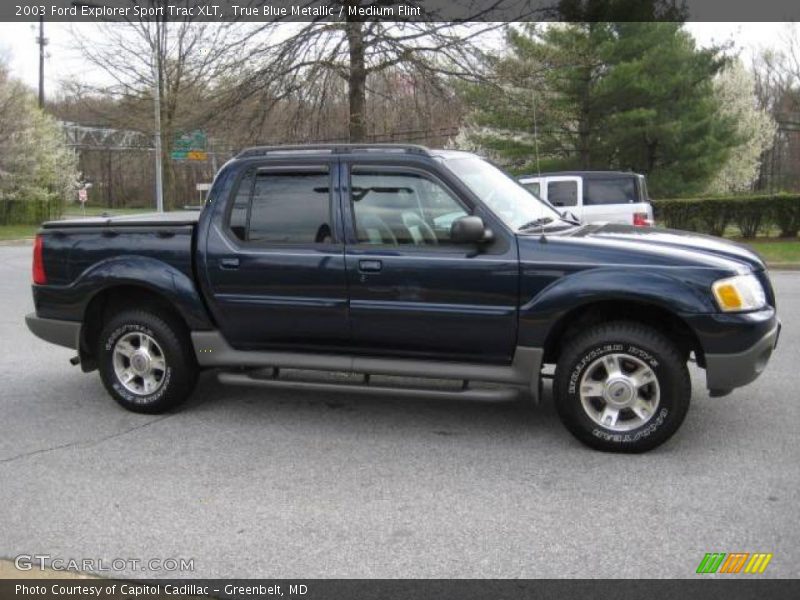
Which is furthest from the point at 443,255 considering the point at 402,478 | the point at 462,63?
the point at 462,63

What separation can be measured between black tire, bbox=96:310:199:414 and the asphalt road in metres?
0.14

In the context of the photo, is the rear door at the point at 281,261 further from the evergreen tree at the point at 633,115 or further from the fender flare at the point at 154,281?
the evergreen tree at the point at 633,115

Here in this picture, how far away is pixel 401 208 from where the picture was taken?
5.13 metres

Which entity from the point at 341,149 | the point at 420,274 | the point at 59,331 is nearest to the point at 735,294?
the point at 420,274

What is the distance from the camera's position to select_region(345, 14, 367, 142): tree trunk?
15.5 metres

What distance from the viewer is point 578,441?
16.2 feet

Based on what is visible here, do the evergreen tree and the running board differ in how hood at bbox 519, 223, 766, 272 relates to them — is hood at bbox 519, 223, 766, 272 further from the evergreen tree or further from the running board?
the evergreen tree

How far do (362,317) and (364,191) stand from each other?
0.81m

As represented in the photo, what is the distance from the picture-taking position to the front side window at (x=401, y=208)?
5027 mm

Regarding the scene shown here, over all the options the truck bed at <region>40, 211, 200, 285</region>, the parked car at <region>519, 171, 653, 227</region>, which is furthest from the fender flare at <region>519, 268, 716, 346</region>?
the parked car at <region>519, 171, 653, 227</region>

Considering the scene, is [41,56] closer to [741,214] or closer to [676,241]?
[741,214]

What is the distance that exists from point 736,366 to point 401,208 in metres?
2.18

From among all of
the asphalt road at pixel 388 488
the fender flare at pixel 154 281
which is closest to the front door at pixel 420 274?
the asphalt road at pixel 388 488

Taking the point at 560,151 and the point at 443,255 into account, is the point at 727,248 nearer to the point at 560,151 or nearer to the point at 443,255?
the point at 443,255
